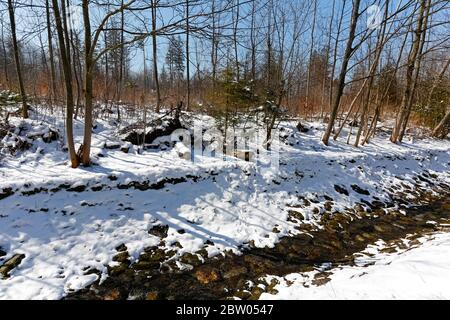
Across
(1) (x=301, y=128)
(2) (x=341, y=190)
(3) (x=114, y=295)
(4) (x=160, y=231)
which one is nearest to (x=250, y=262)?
(4) (x=160, y=231)

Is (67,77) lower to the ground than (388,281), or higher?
higher

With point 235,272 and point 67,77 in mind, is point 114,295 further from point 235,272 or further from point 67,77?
point 67,77

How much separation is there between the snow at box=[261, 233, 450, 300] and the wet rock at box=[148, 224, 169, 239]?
205cm

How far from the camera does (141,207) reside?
4.85 meters

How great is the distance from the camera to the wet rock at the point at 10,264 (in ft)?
10.8

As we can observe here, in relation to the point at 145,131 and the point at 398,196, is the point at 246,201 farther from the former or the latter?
the point at 398,196

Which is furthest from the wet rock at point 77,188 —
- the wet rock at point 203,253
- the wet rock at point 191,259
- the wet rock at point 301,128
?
the wet rock at point 301,128

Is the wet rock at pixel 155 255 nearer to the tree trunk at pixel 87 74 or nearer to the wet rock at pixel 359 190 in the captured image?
the tree trunk at pixel 87 74

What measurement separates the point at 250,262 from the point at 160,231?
1709 millimetres

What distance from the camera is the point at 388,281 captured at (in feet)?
9.59

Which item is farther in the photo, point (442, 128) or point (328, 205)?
point (442, 128)

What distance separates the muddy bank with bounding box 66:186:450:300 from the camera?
3.38 meters
